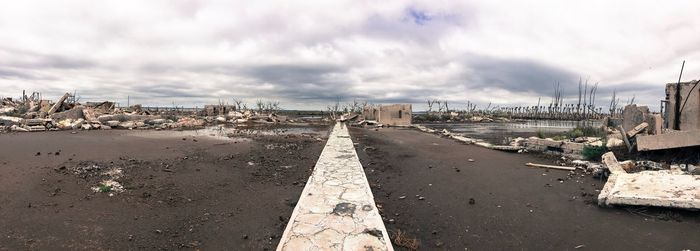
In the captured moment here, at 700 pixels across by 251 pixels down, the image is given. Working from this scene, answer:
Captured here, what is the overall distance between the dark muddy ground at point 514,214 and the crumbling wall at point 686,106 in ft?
15.7

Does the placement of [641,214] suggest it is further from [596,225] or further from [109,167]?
[109,167]

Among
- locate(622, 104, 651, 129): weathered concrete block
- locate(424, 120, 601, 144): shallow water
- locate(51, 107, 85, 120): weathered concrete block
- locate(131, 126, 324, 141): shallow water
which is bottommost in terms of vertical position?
locate(131, 126, 324, 141): shallow water

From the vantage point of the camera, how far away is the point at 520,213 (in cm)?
591

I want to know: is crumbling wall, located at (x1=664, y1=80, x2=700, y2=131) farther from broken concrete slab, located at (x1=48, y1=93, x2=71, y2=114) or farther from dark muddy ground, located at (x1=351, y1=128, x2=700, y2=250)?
broken concrete slab, located at (x1=48, y1=93, x2=71, y2=114)

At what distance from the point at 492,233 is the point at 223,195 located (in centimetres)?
450

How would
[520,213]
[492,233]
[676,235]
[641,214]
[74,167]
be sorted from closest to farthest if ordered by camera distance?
[676,235] → [492,233] → [641,214] → [520,213] → [74,167]

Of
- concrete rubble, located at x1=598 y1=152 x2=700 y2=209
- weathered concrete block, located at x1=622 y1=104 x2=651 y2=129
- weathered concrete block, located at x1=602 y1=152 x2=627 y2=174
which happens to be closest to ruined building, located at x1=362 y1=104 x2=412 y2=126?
weathered concrete block, located at x1=622 y1=104 x2=651 y2=129

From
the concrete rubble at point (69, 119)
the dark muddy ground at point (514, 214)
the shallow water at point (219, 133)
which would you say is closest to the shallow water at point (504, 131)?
the dark muddy ground at point (514, 214)

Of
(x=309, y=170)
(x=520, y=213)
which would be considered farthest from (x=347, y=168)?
(x=520, y=213)

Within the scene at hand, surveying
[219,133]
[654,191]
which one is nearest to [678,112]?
[654,191]

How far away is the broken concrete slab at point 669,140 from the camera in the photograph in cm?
832

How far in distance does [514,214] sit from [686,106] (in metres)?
8.52

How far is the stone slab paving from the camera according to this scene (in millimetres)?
4301

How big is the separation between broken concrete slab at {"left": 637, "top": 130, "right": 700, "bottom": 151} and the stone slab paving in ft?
22.0
